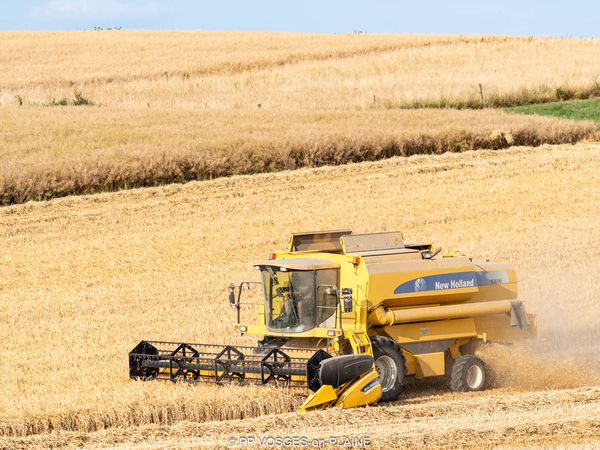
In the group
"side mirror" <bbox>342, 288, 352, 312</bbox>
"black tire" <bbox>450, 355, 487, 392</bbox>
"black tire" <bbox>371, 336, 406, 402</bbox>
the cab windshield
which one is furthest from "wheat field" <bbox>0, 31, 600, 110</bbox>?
"black tire" <bbox>371, 336, 406, 402</bbox>

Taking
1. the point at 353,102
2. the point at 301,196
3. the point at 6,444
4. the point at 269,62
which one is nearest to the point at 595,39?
the point at 269,62

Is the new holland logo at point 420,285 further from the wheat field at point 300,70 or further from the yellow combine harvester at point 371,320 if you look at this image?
the wheat field at point 300,70

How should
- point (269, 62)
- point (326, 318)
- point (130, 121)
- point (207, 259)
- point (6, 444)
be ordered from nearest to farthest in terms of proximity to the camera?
point (6, 444) → point (326, 318) → point (207, 259) → point (130, 121) → point (269, 62)

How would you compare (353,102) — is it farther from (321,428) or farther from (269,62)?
(321,428)

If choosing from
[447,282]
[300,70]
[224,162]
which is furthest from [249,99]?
[447,282]

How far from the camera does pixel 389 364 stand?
41.0 feet

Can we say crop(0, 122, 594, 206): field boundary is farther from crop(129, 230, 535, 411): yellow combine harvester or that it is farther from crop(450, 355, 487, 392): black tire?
crop(450, 355, 487, 392): black tire

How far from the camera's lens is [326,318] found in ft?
42.0

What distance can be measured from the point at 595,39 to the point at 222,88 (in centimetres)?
2022

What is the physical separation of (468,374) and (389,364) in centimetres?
126

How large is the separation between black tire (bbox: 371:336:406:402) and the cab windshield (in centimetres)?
63

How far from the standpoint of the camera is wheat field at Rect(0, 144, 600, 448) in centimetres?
1067

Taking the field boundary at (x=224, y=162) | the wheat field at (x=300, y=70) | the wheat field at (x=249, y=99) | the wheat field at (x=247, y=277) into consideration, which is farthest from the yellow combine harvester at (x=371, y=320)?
the wheat field at (x=300, y=70)

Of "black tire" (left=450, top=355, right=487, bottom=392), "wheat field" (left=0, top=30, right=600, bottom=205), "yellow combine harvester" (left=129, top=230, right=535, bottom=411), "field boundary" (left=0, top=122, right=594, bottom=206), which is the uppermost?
"wheat field" (left=0, top=30, right=600, bottom=205)
